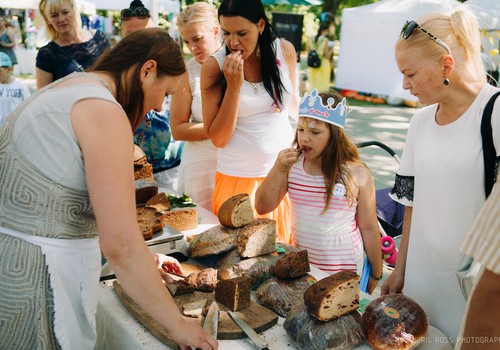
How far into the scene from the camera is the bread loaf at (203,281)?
1827 mm

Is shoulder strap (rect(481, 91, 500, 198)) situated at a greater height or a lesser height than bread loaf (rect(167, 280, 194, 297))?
greater

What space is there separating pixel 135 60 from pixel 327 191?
123 centimetres

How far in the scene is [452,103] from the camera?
5.57 ft

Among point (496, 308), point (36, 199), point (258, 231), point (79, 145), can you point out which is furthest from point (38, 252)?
point (496, 308)

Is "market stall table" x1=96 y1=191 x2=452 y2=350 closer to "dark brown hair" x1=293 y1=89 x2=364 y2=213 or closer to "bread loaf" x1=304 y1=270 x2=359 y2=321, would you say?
"bread loaf" x1=304 y1=270 x2=359 y2=321

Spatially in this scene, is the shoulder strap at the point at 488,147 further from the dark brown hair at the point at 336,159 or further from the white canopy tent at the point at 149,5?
the white canopy tent at the point at 149,5

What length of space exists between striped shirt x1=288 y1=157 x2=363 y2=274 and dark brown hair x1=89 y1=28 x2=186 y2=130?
3.76 ft

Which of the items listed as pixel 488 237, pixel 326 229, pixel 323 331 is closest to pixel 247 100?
pixel 326 229

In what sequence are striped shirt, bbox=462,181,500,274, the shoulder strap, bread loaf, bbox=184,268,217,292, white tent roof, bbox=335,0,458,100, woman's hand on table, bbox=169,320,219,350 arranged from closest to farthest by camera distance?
1. striped shirt, bbox=462,181,500,274
2. woman's hand on table, bbox=169,320,219,350
3. the shoulder strap
4. bread loaf, bbox=184,268,217,292
5. white tent roof, bbox=335,0,458,100

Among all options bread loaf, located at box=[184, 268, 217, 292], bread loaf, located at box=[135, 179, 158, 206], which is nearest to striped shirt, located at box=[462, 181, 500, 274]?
bread loaf, located at box=[184, 268, 217, 292]

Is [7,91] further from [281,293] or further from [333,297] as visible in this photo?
[333,297]

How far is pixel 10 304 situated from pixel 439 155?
1409 millimetres

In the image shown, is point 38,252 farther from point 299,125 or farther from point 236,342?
point 299,125

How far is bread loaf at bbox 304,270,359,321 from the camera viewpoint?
4.84 ft
